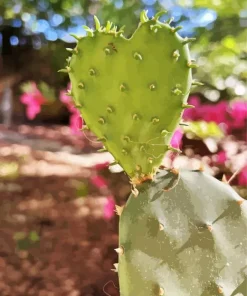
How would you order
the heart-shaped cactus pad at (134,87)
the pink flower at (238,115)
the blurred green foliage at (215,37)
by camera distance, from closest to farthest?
1. the heart-shaped cactus pad at (134,87)
2. the pink flower at (238,115)
3. the blurred green foliage at (215,37)

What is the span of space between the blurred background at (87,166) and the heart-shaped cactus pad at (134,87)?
52mm

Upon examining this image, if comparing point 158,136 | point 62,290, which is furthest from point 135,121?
point 62,290

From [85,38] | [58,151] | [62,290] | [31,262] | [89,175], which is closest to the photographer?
[85,38]

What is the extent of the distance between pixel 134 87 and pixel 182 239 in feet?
0.82

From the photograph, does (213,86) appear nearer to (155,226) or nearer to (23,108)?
(155,226)

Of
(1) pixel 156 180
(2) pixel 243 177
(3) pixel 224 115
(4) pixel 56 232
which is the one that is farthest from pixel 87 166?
(1) pixel 156 180

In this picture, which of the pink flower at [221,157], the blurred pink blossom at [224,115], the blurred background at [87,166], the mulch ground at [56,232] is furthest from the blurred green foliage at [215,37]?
the mulch ground at [56,232]

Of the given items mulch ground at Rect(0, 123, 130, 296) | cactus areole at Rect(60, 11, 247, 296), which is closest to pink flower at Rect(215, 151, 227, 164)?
mulch ground at Rect(0, 123, 130, 296)

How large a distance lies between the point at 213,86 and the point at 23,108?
6.23 metres

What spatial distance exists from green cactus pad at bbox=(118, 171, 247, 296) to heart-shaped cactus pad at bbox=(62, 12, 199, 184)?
55mm

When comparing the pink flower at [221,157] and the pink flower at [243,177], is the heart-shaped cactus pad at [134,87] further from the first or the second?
the pink flower at [221,157]

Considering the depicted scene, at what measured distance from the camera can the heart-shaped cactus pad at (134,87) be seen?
866 millimetres

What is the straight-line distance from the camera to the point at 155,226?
Result: 2.88ft

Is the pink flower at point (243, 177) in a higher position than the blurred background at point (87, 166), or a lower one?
higher
